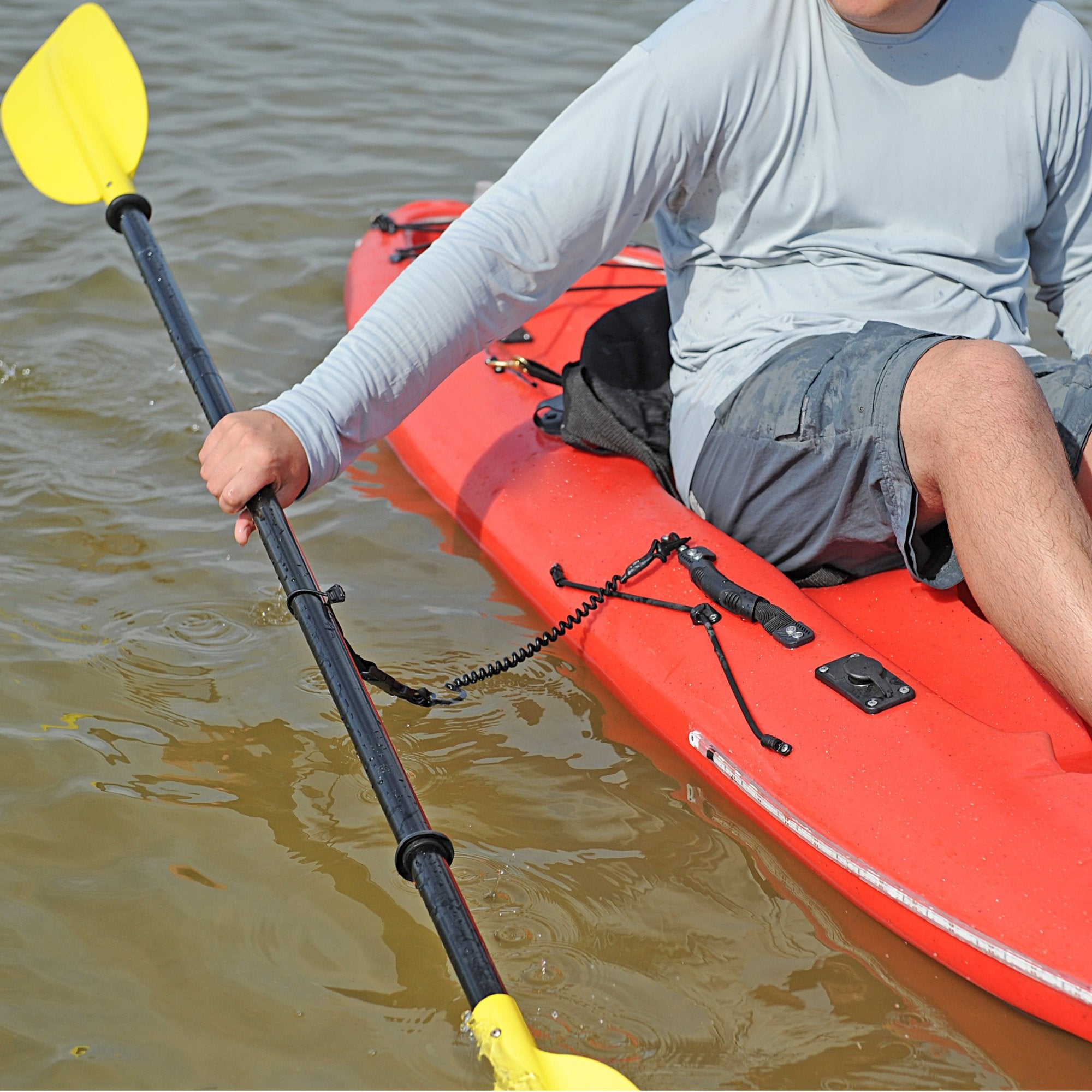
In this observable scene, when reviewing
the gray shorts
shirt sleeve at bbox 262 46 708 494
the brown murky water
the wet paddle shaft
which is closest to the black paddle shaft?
the wet paddle shaft

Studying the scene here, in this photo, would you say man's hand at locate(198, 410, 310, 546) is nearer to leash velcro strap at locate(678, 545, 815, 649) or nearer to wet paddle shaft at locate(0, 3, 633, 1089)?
wet paddle shaft at locate(0, 3, 633, 1089)

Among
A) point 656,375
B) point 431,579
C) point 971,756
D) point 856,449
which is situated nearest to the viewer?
point 971,756

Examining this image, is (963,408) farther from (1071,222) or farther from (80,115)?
(80,115)

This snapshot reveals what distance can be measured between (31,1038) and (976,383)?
1.52 m

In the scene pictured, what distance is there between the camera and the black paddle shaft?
1.41m

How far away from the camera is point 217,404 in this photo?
6.86 ft

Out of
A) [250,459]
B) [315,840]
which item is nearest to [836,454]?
[250,459]

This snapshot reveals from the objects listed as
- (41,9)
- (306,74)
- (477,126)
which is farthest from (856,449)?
(41,9)

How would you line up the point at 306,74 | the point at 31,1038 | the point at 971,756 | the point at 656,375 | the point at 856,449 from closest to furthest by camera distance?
1. the point at 31,1038
2. the point at 971,756
3. the point at 856,449
4. the point at 656,375
5. the point at 306,74

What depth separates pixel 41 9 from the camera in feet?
18.2

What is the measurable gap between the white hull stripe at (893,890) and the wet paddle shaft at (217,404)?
53 cm

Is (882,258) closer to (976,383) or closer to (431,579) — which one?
(976,383)

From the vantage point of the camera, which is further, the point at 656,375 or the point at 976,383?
the point at 656,375

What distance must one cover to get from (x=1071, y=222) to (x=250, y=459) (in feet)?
5.05
